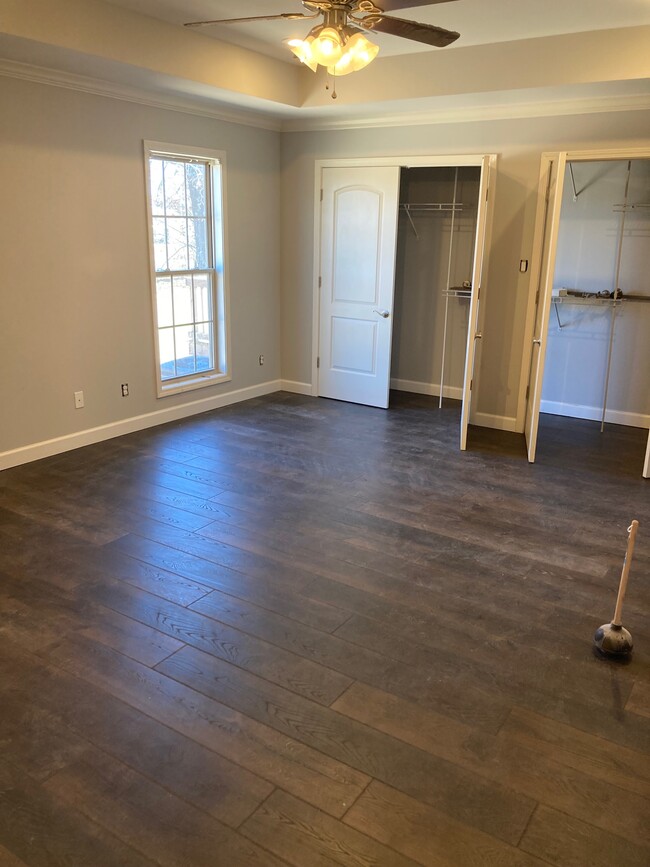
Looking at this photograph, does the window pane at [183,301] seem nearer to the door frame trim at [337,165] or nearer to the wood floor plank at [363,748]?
the door frame trim at [337,165]

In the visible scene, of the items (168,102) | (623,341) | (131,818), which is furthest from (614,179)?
(131,818)

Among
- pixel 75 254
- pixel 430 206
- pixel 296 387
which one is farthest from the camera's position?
pixel 296 387

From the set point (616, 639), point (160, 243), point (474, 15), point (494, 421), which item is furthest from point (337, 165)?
point (616, 639)

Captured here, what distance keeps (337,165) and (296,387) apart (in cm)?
213

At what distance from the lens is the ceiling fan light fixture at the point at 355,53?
2680 mm

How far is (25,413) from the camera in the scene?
450cm

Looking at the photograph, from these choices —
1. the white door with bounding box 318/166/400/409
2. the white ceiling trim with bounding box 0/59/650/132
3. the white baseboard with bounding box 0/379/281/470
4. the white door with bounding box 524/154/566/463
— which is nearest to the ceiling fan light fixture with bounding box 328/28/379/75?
the white door with bounding box 524/154/566/463

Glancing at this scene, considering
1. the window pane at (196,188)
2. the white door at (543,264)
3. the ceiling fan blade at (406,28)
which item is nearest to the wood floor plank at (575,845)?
the ceiling fan blade at (406,28)

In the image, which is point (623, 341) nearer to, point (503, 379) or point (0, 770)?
point (503, 379)

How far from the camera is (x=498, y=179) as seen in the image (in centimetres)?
526

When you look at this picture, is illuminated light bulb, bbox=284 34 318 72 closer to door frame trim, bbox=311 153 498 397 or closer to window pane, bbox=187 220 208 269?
door frame trim, bbox=311 153 498 397

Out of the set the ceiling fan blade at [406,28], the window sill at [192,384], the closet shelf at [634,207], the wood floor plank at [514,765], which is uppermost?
the ceiling fan blade at [406,28]

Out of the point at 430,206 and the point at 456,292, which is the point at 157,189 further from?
the point at 456,292

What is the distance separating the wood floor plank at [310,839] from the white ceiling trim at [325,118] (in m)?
4.20
